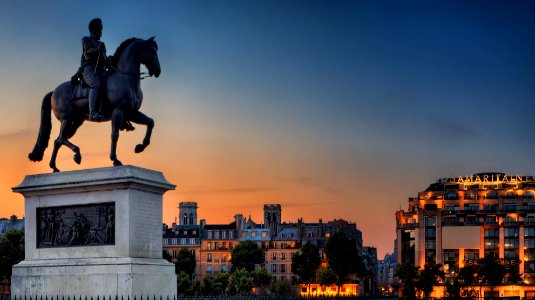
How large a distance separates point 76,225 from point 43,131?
4092mm

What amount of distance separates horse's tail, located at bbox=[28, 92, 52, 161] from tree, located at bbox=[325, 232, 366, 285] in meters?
101

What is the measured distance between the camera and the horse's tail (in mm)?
25438

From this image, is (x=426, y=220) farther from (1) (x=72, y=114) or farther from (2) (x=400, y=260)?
(1) (x=72, y=114)

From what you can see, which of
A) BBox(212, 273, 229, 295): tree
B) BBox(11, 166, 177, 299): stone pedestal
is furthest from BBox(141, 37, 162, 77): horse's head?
BBox(212, 273, 229, 295): tree

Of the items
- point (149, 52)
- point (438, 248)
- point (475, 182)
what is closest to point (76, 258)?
point (149, 52)

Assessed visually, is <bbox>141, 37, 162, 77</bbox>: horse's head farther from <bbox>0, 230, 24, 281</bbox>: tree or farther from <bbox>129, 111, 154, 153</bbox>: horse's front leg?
<bbox>0, 230, 24, 281</bbox>: tree

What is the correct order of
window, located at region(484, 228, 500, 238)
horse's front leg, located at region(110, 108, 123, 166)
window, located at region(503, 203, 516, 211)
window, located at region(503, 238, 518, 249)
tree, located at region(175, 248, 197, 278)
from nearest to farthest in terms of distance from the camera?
horse's front leg, located at region(110, 108, 123, 166) < tree, located at region(175, 248, 197, 278) < window, located at region(503, 238, 518, 249) < window, located at region(484, 228, 500, 238) < window, located at region(503, 203, 516, 211)

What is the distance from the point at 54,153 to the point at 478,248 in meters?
124

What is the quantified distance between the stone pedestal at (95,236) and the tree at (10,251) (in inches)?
2392

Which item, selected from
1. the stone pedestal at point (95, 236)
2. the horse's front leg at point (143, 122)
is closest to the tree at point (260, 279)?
the horse's front leg at point (143, 122)

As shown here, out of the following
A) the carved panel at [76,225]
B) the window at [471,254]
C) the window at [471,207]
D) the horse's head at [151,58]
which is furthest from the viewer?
the window at [471,207]

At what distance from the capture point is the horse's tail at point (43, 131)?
25.4 metres

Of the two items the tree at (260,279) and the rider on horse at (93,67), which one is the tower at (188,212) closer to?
the tree at (260,279)

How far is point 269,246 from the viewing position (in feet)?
491
